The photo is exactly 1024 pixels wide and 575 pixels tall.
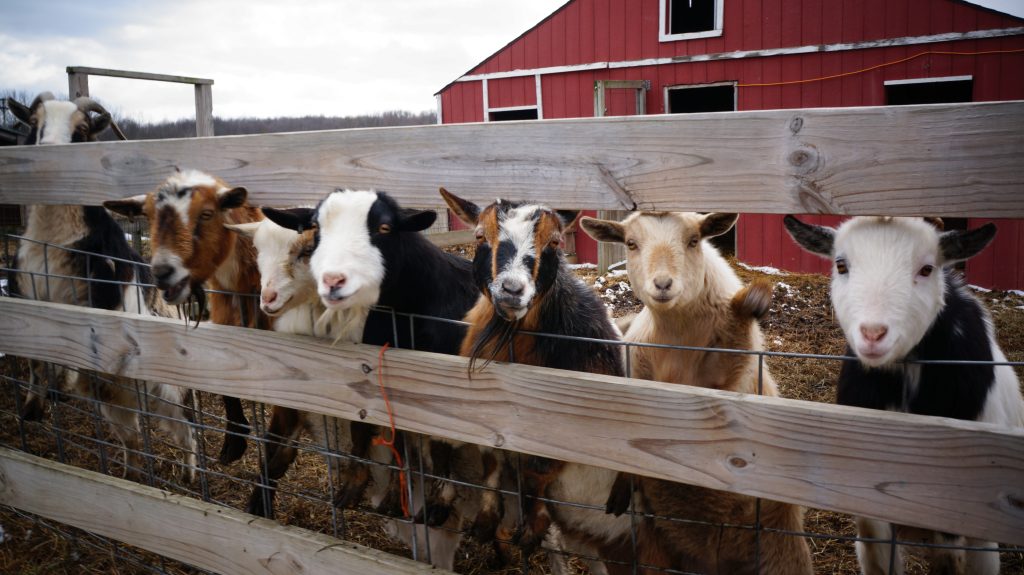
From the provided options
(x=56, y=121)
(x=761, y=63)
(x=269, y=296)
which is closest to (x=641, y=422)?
(x=269, y=296)

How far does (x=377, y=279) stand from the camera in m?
2.89

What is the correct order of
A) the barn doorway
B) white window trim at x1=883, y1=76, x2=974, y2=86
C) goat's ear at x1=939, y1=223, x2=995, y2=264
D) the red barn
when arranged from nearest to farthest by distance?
goat's ear at x1=939, y1=223, x2=995, y2=264 < the red barn < white window trim at x1=883, y1=76, x2=974, y2=86 < the barn doorway

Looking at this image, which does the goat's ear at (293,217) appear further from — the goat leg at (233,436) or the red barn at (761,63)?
the red barn at (761,63)

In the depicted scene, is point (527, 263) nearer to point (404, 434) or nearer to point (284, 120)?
point (404, 434)

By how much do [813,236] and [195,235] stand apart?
2692mm

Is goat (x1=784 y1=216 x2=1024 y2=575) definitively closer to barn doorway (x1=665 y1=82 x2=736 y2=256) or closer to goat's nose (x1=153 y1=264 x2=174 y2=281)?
goat's nose (x1=153 y1=264 x2=174 y2=281)

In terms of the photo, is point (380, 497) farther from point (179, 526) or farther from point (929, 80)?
point (929, 80)

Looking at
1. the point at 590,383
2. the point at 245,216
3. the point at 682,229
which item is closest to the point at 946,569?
the point at 682,229

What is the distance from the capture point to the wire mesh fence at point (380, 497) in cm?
304

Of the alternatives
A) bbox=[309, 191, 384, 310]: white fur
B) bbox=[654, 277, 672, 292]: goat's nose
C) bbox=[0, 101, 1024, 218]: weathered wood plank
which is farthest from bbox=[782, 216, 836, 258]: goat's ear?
bbox=[309, 191, 384, 310]: white fur

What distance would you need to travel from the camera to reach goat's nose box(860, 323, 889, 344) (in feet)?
7.37

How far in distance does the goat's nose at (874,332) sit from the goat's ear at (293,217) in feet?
7.04

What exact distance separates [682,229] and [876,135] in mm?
1618

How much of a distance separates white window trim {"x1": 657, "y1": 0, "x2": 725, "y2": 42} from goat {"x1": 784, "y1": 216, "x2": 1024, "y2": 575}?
33.4 ft
